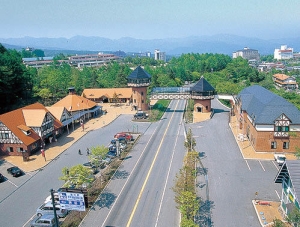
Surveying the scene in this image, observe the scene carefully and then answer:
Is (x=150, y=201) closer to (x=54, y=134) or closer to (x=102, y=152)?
(x=102, y=152)

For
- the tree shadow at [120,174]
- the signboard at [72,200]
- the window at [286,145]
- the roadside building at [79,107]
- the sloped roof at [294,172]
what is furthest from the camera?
the roadside building at [79,107]

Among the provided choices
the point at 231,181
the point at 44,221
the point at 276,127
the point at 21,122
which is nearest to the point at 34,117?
the point at 21,122

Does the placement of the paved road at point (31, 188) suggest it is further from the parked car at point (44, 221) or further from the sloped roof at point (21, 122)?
the sloped roof at point (21, 122)

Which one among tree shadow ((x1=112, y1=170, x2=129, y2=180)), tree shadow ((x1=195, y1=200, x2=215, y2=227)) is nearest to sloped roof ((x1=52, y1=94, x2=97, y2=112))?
tree shadow ((x1=112, y1=170, x2=129, y2=180))

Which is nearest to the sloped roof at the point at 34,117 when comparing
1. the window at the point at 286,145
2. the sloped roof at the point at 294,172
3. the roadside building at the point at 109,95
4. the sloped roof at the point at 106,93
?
the sloped roof at the point at 294,172

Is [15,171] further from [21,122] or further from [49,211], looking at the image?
[49,211]
